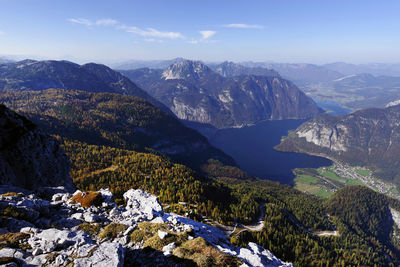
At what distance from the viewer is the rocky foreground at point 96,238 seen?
17.7 metres

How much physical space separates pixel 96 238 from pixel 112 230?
186 centimetres

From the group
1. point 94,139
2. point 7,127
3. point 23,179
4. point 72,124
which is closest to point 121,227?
point 23,179

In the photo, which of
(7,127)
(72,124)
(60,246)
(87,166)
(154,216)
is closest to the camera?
(60,246)

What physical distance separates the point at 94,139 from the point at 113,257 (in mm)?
188483

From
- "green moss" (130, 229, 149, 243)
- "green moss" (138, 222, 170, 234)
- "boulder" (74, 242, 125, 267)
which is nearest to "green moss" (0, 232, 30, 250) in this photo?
"boulder" (74, 242, 125, 267)

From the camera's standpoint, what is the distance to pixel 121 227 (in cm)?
2572

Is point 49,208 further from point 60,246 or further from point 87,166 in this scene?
point 87,166

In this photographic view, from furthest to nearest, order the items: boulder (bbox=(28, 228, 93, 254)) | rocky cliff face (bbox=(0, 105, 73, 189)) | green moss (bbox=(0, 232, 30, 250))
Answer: rocky cliff face (bbox=(0, 105, 73, 189)) → boulder (bbox=(28, 228, 93, 254)) → green moss (bbox=(0, 232, 30, 250))

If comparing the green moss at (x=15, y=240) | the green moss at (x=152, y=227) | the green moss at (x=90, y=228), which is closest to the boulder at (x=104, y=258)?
the green moss at (x=15, y=240)

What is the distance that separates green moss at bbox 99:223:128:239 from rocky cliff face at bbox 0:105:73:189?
24189mm

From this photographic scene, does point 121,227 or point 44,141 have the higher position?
point 44,141

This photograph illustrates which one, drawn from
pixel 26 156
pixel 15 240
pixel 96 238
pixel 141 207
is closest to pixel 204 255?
pixel 96 238

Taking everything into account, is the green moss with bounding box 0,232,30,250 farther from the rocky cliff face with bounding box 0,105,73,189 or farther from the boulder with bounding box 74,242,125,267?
the rocky cliff face with bounding box 0,105,73,189

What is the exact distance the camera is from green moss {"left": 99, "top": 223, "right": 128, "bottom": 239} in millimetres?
24312
